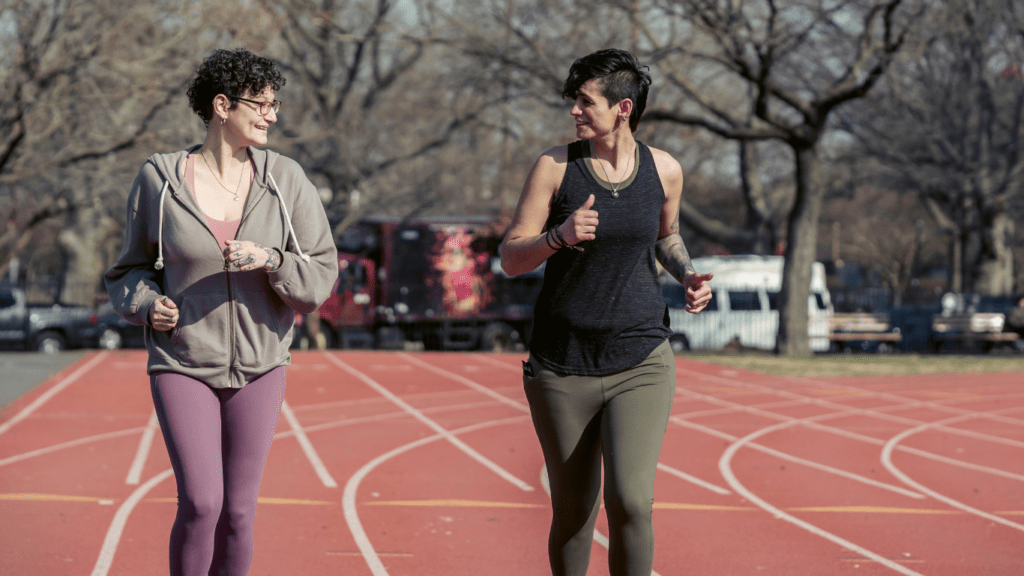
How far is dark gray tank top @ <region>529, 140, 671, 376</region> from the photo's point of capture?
10.4 feet

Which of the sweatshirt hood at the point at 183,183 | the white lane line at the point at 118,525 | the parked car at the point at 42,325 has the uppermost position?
the sweatshirt hood at the point at 183,183

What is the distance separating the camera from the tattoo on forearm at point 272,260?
9.98ft

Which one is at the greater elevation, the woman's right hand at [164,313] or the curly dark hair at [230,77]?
the curly dark hair at [230,77]

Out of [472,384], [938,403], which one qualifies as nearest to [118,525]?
[472,384]

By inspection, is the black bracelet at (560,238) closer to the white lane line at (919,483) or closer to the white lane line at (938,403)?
the white lane line at (919,483)

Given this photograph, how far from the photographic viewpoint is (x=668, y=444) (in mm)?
9195

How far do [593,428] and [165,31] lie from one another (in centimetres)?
1856

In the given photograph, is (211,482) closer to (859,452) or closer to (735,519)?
(735,519)

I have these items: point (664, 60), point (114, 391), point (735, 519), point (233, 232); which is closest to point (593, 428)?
point (233, 232)

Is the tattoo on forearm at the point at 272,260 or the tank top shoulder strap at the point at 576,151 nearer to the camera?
the tattoo on forearm at the point at 272,260

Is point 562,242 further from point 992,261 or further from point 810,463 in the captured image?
point 992,261

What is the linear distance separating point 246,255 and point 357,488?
4.29 metres

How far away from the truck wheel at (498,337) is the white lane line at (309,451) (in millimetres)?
12081

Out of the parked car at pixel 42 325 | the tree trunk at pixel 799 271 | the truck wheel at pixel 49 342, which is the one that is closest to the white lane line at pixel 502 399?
the tree trunk at pixel 799 271
